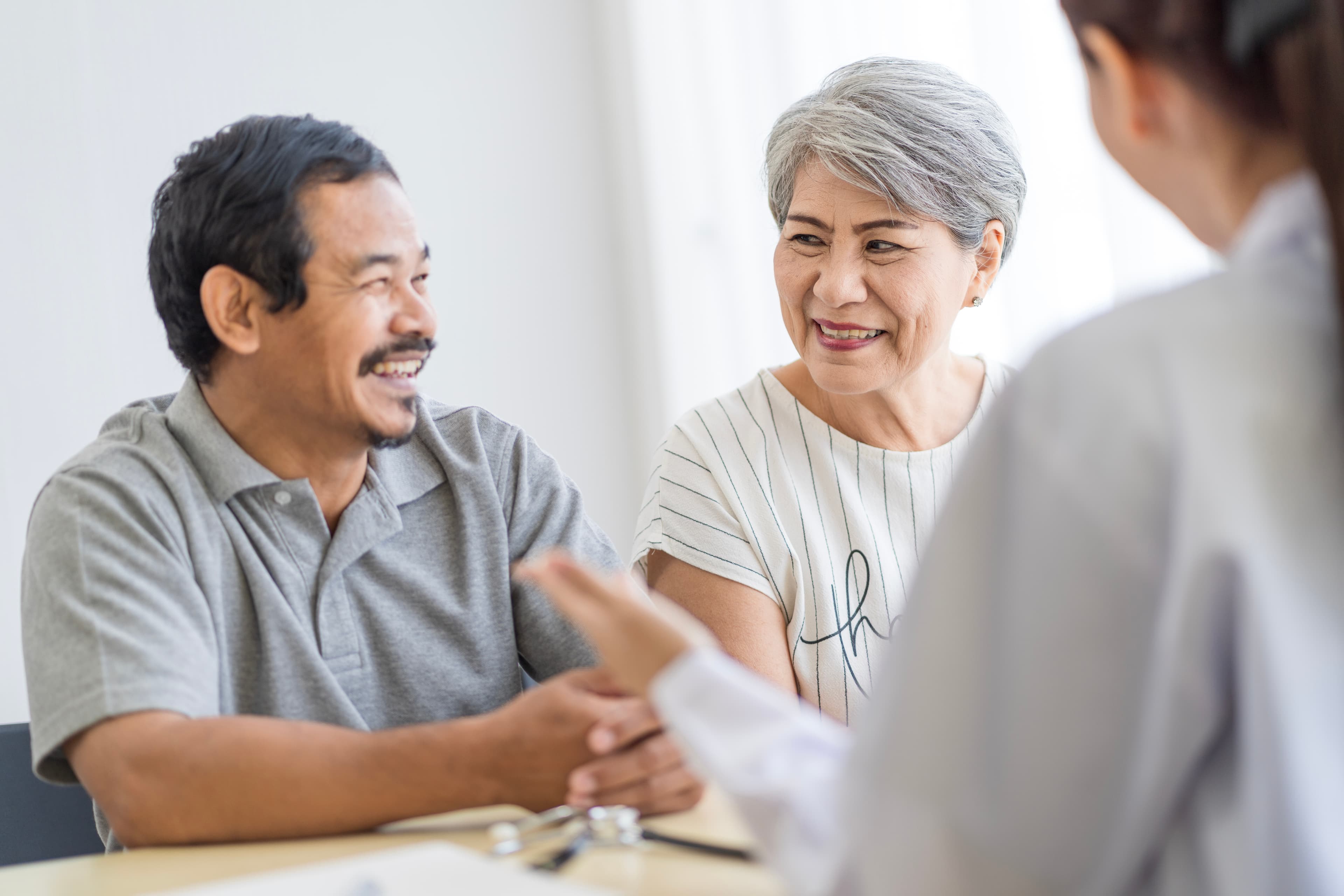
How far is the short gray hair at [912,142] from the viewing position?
1.68 m

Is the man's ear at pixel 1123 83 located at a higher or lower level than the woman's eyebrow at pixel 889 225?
higher

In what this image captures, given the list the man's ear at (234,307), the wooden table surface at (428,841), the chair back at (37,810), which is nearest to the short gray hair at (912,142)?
the man's ear at (234,307)

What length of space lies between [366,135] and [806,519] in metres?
1.86

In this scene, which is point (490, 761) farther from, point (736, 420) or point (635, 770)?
point (736, 420)

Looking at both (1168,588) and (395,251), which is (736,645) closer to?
(395,251)

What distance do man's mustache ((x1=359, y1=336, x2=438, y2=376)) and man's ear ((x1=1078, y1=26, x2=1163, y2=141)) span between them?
0.91 metres

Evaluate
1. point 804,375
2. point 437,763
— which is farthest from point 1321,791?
point 804,375

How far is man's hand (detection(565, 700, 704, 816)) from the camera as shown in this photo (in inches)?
42.9

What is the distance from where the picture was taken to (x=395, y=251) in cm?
146

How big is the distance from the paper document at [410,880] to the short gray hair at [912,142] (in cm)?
111

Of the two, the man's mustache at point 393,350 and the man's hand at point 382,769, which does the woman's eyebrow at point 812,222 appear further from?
the man's hand at point 382,769

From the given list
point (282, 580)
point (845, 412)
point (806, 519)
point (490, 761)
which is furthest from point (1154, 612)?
point (845, 412)

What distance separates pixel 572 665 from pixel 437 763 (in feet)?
1.32

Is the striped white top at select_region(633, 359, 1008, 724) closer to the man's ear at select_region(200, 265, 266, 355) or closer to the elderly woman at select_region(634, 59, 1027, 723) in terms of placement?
the elderly woman at select_region(634, 59, 1027, 723)
